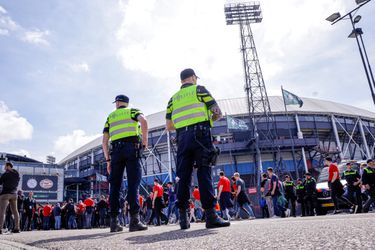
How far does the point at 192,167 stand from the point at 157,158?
36.4 metres

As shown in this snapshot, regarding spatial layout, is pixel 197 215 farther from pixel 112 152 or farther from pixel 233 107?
pixel 233 107

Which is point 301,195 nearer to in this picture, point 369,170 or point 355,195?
point 355,195

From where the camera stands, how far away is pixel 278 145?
34219 millimetres

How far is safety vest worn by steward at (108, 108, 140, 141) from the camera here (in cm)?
467

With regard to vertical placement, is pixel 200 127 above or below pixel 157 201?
above

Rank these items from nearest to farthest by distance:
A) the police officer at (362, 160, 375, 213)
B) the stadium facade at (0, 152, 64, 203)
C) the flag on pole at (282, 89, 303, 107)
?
1. the police officer at (362, 160, 375, 213)
2. the flag on pole at (282, 89, 303, 107)
3. the stadium facade at (0, 152, 64, 203)

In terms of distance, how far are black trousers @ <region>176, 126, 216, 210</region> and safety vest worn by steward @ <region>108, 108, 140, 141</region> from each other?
42.3 inches

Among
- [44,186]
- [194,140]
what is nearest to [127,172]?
[194,140]

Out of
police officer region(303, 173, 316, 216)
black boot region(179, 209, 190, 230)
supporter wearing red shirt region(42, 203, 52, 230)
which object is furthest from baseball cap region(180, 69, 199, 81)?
supporter wearing red shirt region(42, 203, 52, 230)

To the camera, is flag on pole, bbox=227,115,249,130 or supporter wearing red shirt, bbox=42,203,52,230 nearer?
supporter wearing red shirt, bbox=42,203,52,230

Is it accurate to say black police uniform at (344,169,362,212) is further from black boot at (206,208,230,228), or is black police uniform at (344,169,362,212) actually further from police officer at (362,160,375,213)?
black boot at (206,208,230,228)

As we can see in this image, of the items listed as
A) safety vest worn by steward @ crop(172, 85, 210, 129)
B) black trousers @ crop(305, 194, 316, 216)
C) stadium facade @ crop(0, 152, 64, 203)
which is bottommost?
black trousers @ crop(305, 194, 316, 216)

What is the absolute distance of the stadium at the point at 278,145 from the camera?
35.8 m

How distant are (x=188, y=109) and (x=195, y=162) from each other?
0.68m
